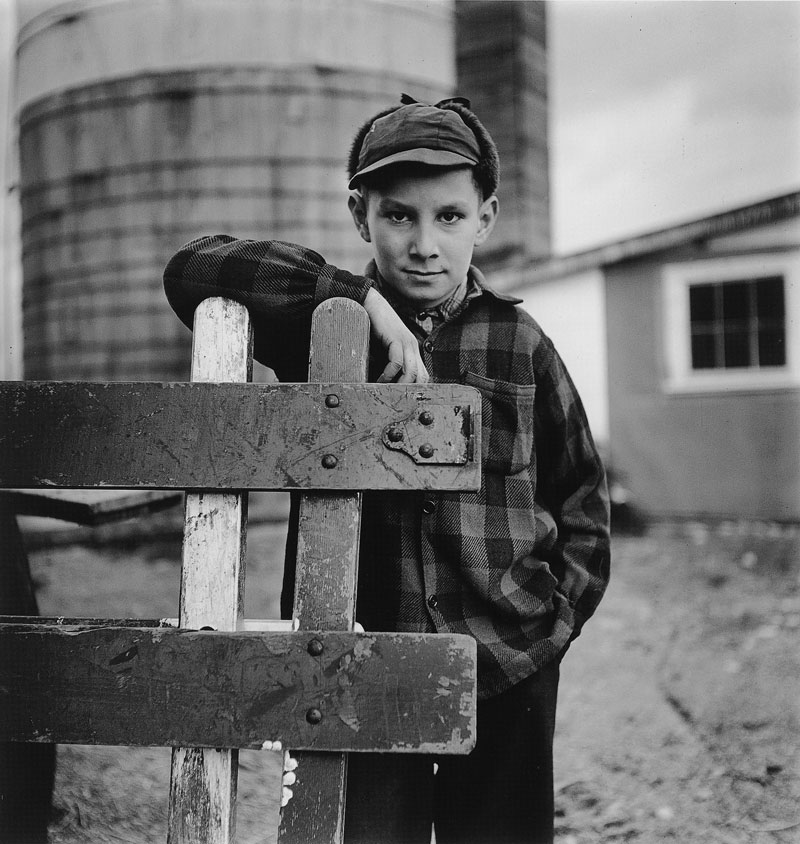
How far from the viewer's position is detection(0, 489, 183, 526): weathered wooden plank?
2.14 metres

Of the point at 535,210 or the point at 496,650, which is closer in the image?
the point at 496,650

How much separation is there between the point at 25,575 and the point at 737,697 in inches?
124

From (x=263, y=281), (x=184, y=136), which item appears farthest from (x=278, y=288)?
(x=184, y=136)

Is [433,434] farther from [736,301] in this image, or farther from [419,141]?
[736,301]

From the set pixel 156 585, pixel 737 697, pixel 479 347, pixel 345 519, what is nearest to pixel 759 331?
pixel 737 697

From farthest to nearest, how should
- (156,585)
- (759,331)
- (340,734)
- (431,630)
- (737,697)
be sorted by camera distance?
(759,331), (156,585), (737,697), (431,630), (340,734)

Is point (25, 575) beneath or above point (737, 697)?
above

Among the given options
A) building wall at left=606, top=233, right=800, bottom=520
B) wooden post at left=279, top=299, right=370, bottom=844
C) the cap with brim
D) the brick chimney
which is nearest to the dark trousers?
wooden post at left=279, top=299, right=370, bottom=844

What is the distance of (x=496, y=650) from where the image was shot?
1604 mm

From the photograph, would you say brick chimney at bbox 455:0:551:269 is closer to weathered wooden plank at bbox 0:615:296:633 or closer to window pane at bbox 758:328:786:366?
window pane at bbox 758:328:786:366

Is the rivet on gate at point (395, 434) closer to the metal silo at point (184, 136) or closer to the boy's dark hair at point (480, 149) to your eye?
the boy's dark hair at point (480, 149)

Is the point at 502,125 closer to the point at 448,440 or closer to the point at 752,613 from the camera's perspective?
the point at 752,613

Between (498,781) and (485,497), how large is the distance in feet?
1.79

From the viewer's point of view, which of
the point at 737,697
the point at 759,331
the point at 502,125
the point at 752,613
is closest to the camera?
the point at 737,697
